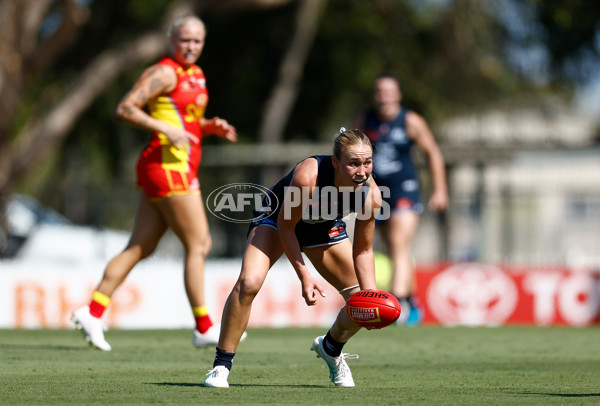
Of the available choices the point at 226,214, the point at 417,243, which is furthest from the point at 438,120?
the point at 226,214

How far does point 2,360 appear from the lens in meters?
6.86

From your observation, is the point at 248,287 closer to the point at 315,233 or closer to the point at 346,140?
the point at 315,233

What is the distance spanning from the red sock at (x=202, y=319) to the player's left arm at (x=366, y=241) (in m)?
2.11

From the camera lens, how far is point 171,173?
7.50 meters

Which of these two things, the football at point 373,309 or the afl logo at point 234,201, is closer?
the football at point 373,309

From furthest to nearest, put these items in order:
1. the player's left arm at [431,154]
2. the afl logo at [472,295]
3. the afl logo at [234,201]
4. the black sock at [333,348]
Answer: the afl logo at [472,295], the afl logo at [234,201], the player's left arm at [431,154], the black sock at [333,348]

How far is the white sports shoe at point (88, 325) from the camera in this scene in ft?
24.0

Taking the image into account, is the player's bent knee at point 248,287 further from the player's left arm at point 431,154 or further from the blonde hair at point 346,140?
the player's left arm at point 431,154

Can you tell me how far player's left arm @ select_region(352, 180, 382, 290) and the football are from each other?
22 cm

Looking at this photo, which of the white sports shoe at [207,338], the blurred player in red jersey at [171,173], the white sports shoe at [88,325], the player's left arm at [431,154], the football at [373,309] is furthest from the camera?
the player's left arm at [431,154]

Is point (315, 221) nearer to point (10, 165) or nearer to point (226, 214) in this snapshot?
point (226, 214)

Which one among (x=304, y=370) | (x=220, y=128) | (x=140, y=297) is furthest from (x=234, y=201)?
(x=304, y=370)

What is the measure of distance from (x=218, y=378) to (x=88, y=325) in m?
2.10

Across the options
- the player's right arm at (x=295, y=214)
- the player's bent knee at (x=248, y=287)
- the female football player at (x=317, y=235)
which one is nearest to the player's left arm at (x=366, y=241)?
the female football player at (x=317, y=235)
